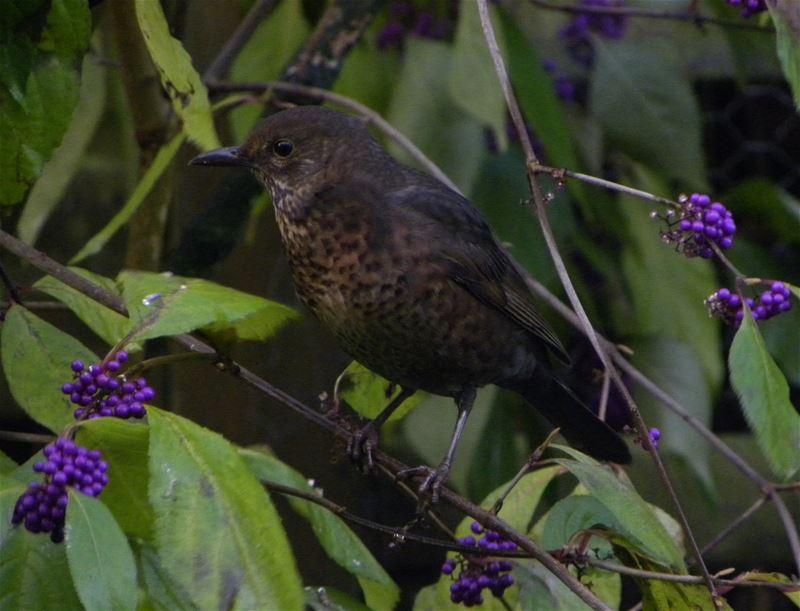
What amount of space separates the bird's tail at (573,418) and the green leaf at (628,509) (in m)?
0.74

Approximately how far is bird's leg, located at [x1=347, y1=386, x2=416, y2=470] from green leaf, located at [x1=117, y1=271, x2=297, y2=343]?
0.39m

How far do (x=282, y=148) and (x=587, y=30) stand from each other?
133 cm

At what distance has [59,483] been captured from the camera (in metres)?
1.11

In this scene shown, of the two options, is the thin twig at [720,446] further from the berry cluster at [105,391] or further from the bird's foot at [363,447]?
the berry cluster at [105,391]

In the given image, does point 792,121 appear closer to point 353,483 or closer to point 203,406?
point 353,483

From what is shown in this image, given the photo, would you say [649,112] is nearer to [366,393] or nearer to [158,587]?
[366,393]

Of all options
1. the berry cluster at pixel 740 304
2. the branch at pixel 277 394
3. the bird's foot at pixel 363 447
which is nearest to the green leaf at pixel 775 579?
the branch at pixel 277 394

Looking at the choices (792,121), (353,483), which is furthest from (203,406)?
(792,121)

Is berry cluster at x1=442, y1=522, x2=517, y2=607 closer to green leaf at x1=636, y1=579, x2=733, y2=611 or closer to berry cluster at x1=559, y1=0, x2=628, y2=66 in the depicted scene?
green leaf at x1=636, y1=579, x2=733, y2=611

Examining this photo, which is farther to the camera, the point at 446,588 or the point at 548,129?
the point at 548,129

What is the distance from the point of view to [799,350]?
300 cm

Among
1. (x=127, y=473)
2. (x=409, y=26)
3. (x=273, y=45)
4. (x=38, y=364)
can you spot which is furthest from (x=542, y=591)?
(x=409, y=26)

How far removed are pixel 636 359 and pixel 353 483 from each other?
0.82 m

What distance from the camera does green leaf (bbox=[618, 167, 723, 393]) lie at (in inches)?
115
